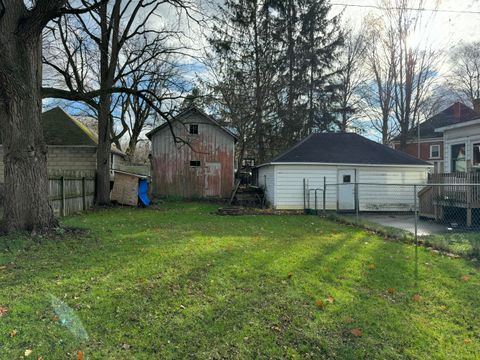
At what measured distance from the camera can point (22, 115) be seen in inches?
263

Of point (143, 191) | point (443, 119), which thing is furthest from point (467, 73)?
point (143, 191)

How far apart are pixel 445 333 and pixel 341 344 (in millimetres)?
1231

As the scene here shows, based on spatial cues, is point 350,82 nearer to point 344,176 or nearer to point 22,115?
point 344,176

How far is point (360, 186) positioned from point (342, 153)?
1.95m

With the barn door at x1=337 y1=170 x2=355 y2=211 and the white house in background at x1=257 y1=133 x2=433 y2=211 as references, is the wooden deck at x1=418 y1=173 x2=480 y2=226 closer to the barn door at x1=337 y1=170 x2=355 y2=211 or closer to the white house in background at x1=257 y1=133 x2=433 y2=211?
the white house in background at x1=257 y1=133 x2=433 y2=211

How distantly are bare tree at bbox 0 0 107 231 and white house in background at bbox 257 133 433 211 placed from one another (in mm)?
10863

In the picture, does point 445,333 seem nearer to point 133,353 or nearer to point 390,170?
point 133,353

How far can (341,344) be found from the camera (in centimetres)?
325

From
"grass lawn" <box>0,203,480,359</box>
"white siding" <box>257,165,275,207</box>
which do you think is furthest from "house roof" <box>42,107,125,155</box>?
"grass lawn" <box>0,203,480,359</box>

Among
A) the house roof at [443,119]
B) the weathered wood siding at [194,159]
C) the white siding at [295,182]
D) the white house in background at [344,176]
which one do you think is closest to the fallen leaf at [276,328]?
the white house in background at [344,176]

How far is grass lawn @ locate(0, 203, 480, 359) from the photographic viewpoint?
311cm

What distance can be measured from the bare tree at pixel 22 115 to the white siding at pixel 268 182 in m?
11.3

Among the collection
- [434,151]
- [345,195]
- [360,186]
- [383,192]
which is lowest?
[345,195]

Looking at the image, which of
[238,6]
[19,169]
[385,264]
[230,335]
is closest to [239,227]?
[385,264]
